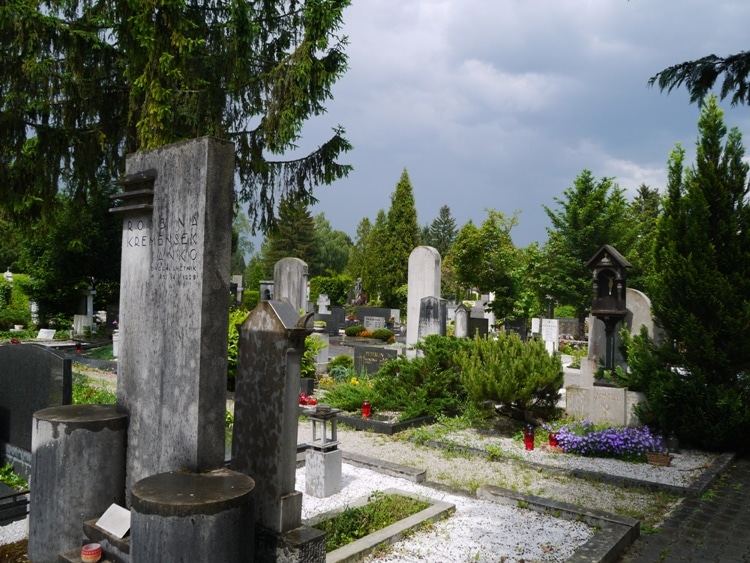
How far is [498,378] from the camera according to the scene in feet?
28.9

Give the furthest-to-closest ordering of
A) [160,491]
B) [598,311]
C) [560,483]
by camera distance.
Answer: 1. [598,311]
2. [560,483]
3. [160,491]

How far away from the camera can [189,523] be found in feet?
10.2

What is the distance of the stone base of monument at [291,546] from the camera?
3.75 m

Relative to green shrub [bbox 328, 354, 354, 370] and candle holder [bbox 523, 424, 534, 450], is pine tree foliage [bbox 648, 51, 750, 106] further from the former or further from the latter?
green shrub [bbox 328, 354, 354, 370]

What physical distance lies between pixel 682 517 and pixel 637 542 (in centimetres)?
100

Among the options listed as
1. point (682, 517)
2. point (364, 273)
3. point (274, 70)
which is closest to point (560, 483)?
point (682, 517)

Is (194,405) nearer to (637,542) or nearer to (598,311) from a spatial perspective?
(637,542)

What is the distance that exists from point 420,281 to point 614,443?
22.8ft

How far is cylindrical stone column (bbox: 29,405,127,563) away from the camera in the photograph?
4.04 metres

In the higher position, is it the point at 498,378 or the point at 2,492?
the point at 498,378

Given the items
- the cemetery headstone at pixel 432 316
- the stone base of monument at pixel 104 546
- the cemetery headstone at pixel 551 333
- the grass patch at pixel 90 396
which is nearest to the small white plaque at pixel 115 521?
the stone base of monument at pixel 104 546

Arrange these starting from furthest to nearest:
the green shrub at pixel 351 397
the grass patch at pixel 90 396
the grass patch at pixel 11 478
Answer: the green shrub at pixel 351 397
the grass patch at pixel 90 396
the grass patch at pixel 11 478

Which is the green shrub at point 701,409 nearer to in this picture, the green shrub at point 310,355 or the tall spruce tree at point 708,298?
the tall spruce tree at point 708,298

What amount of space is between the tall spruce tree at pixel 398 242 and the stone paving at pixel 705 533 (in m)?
33.2
